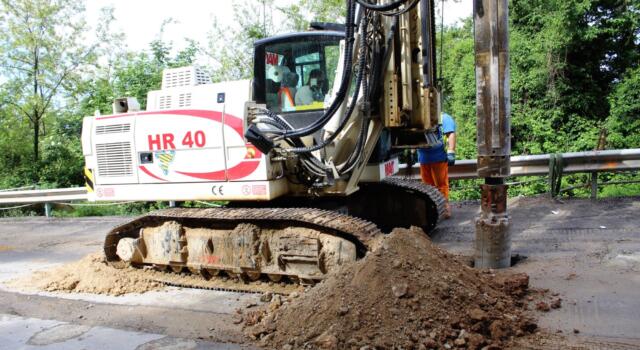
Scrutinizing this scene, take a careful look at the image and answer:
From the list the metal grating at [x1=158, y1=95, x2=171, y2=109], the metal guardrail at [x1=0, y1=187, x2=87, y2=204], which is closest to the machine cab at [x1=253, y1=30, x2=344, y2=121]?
the metal grating at [x1=158, y1=95, x2=171, y2=109]

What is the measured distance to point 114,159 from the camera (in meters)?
6.57

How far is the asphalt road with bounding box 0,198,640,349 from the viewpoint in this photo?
4170mm

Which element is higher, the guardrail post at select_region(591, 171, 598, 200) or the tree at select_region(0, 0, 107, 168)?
the tree at select_region(0, 0, 107, 168)

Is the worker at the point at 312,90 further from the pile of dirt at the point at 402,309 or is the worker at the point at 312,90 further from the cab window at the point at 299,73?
the pile of dirt at the point at 402,309

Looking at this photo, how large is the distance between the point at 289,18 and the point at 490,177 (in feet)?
59.3

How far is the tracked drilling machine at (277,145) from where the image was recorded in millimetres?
5410

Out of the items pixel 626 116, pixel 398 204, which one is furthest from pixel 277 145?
pixel 626 116

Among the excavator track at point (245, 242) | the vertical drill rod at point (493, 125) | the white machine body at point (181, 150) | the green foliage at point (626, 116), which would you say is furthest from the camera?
the green foliage at point (626, 116)

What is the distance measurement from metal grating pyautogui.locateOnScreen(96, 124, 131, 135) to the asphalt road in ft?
6.21

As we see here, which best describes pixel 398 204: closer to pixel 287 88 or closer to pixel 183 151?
pixel 287 88

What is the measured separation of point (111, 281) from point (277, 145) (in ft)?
8.06

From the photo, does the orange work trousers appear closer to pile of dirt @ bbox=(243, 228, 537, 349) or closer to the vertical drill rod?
the vertical drill rod

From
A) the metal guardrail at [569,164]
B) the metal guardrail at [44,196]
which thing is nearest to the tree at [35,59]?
the metal guardrail at [44,196]

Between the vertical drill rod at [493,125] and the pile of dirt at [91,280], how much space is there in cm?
357
